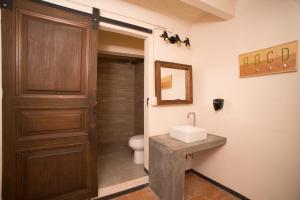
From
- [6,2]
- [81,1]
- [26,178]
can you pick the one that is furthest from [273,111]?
[6,2]

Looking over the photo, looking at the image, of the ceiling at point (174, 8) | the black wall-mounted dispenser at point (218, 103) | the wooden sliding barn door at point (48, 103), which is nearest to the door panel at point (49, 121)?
the wooden sliding barn door at point (48, 103)

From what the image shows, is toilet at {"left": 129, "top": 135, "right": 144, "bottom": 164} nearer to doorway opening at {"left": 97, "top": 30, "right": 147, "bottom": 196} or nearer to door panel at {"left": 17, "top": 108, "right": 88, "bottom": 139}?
doorway opening at {"left": 97, "top": 30, "right": 147, "bottom": 196}

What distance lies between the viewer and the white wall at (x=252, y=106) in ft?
4.43

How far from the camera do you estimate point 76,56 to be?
Answer: 4.91 ft

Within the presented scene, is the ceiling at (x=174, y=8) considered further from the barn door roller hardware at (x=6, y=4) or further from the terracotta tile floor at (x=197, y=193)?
the terracotta tile floor at (x=197, y=193)

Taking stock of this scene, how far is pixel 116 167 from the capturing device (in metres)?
2.31

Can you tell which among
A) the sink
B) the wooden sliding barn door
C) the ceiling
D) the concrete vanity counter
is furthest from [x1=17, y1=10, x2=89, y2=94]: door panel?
the sink

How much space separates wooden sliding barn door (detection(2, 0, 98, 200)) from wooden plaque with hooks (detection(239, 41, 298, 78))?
66.2 inches

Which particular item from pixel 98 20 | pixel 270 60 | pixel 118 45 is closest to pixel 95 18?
pixel 98 20

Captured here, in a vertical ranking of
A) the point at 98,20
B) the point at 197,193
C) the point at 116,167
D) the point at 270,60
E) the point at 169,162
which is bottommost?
the point at 197,193

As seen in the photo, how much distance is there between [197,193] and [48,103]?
1.98m

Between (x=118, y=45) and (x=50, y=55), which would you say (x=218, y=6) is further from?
(x=50, y=55)

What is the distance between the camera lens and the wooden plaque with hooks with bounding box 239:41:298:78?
4.36 ft

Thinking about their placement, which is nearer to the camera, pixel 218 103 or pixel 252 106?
pixel 252 106
